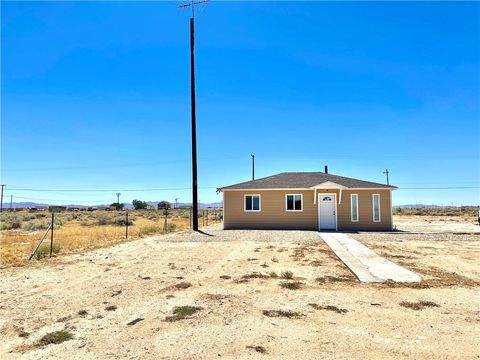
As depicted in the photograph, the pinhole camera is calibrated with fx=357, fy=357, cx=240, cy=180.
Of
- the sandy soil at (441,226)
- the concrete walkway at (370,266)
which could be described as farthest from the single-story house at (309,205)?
the concrete walkway at (370,266)

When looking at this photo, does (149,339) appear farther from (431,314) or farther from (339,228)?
(339,228)

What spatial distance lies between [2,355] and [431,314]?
596 cm

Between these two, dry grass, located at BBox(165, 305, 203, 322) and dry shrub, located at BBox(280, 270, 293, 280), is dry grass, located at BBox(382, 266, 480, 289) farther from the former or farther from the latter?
dry grass, located at BBox(165, 305, 203, 322)

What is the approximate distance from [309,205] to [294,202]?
0.96 m

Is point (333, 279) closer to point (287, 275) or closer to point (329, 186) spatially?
point (287, 275)

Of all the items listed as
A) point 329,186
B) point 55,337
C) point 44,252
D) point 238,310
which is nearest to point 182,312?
point 238,310

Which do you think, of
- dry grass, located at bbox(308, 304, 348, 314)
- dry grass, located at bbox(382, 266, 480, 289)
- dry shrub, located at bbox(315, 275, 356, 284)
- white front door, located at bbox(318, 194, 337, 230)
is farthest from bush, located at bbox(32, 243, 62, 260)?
white front door, located at bbox(318, 194, 337, 230)

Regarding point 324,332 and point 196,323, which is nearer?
point 324,332

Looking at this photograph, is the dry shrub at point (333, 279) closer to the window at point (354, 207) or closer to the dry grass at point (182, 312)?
the dry grass at point (182, 312)

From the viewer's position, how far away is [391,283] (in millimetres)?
7684

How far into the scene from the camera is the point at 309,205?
22672mm

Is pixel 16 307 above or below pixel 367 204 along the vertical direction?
below

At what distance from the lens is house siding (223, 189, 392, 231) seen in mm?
22125

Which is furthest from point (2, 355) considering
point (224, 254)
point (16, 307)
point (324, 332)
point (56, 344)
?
point (224, 254)
